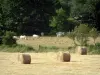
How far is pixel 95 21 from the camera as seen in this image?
54.8 meters

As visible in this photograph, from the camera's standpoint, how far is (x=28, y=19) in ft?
176

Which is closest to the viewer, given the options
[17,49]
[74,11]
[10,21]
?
[17,49]

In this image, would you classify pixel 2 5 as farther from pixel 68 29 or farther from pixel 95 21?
pixel 95 21

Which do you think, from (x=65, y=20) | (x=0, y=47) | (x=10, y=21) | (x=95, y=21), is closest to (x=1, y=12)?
(x=10, y=21)

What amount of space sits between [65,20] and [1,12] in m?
10.1

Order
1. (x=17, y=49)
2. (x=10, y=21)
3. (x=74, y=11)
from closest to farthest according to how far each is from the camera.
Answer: (x=17, y=49) → (x=10, y=21) → (x=74, y=11)

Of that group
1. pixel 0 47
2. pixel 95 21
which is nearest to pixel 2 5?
pixel 95 21

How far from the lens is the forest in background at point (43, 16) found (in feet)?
175

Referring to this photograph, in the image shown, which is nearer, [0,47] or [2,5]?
[0,47]

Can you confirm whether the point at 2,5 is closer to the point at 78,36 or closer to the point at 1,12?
the point at 1,12

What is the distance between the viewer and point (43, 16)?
185 feet

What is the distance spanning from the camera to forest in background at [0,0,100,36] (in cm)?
5331

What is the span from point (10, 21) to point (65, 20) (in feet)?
29.7

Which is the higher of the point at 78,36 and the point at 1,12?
the point at 1,12
